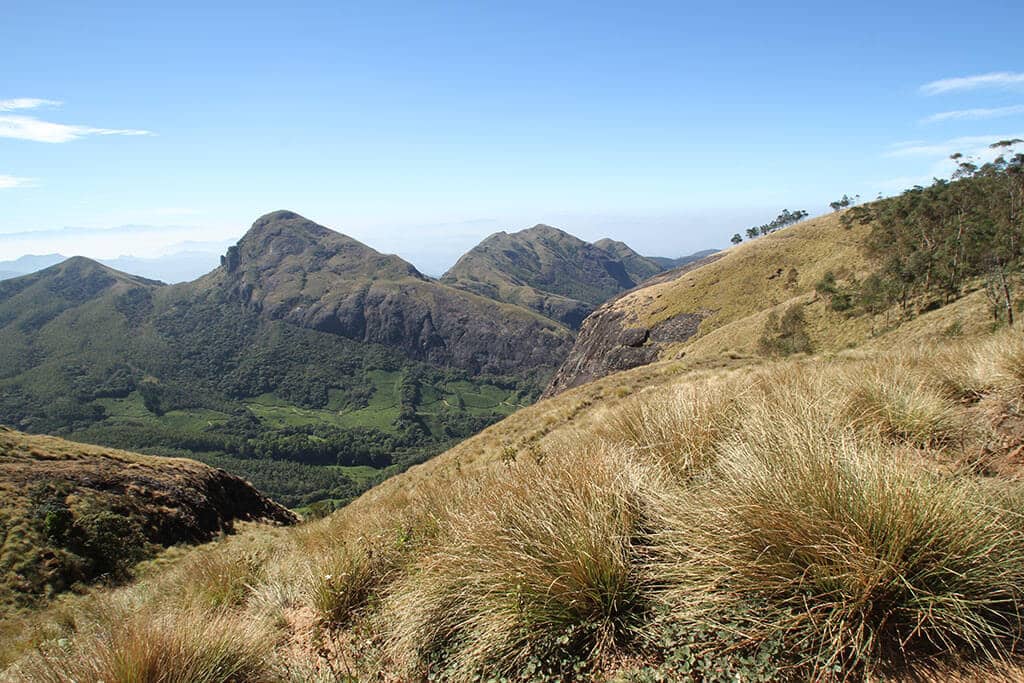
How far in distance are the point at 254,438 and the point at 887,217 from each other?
198688mm

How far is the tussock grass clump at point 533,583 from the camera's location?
3375 mm

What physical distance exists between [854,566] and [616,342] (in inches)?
3388

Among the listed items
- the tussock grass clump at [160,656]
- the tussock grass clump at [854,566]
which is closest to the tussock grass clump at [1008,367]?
the tussock grass clump at [854,566]

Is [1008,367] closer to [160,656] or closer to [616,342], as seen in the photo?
[160,656]

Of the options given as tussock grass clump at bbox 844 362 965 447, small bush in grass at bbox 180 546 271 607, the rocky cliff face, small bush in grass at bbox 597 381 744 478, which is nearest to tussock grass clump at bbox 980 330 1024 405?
tussock grass clump at bbox 844 362 965 447

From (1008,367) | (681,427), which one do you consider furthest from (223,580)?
(1008,367)

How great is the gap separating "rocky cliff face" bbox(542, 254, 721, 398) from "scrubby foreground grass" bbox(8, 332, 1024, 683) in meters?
63.1

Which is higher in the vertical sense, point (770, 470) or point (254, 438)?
point (770, 470)

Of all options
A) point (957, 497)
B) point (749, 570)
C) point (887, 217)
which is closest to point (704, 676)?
point (749, 570)

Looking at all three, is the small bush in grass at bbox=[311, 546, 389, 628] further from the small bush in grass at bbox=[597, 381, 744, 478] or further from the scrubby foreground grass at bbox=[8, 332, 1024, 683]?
the small bush in grass at bbox=[597, 381, 744, 478]

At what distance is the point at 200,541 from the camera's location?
63.7 ft

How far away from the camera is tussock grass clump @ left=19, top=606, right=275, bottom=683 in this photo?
3418 mm

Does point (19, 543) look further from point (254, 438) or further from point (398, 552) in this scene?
point (254, 438)

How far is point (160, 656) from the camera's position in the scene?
3533 mm
